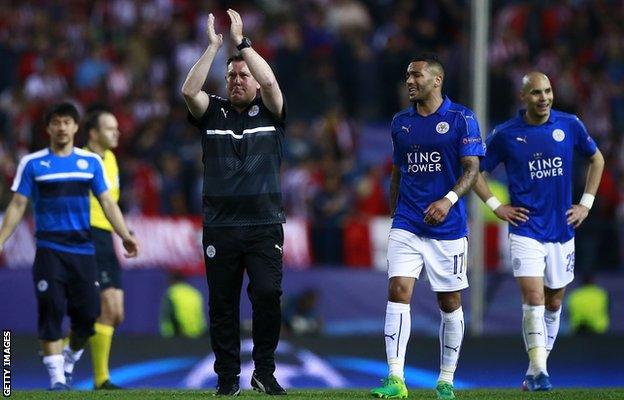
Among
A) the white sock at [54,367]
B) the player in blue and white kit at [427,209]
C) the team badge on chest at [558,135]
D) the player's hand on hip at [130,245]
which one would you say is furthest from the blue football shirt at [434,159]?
the white sock at [54,367]

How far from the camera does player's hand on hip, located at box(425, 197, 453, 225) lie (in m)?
10.0

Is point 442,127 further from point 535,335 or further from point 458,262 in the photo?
point 535,335

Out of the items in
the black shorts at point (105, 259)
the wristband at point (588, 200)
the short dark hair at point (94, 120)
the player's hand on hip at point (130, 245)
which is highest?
the short dark hair at point (94, 120)

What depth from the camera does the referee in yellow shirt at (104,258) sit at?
42.1ft

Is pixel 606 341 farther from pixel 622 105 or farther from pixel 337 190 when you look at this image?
pixel 622 105

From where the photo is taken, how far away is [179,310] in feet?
A: 57.1

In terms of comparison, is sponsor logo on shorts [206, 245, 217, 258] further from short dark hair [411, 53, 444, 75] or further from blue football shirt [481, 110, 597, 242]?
blue football shirt [481, 110, 597, 242]

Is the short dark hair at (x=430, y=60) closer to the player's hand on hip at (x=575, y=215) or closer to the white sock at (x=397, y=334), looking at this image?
the white sock at (x=397, y=334)

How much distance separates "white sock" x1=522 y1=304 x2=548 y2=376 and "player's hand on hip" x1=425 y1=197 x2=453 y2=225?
6.13ft

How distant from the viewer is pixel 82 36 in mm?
24172

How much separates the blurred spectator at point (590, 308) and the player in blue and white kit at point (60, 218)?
7.08 meters

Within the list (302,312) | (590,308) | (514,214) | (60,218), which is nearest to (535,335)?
(514,214)

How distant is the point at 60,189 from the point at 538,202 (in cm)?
393

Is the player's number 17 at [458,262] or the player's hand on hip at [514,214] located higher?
the player's hand on hip at [514,214]
